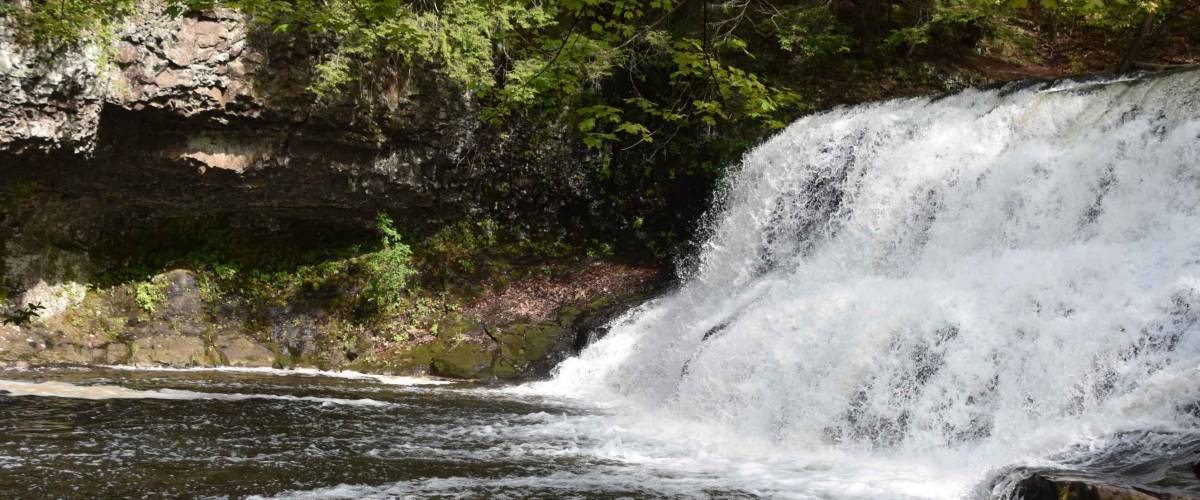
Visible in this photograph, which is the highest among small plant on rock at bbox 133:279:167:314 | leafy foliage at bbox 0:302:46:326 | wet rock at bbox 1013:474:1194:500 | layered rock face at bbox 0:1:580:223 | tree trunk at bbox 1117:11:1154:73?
A: tree trunk at bbox 1117:11:1154:73

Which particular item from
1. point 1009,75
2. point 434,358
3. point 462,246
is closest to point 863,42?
point 1009,75

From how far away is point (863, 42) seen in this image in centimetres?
1566

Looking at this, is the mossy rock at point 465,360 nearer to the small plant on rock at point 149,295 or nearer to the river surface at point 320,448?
the river surface at point 320,448

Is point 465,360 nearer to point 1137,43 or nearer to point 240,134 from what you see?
point 240,134

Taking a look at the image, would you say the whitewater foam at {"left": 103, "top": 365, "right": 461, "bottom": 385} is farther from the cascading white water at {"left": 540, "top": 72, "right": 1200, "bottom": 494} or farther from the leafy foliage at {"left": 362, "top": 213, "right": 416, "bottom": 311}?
the cascading white water at {"left": 540, "top": 72, "right": 1200, "bottom": 494}

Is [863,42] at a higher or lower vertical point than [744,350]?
higher

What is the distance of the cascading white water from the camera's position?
600 centimetres

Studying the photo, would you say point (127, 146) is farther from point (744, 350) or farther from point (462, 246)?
point (744, 350)

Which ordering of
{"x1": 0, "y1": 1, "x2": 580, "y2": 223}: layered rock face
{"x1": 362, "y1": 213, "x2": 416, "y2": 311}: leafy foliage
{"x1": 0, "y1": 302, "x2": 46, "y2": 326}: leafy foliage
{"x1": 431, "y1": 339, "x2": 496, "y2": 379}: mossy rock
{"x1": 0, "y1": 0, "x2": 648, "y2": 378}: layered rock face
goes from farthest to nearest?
{"x1": 362, "y1": 213, "x2": 416, "y2": 311}: leafy foliage, {"x1": 431, "y1": 339, "x2": 496, "y2": 379}: mossy rock, {"x1": 0, "y1": 302, "x2": 46, "y2": 326}: leafy foliage, {"x1": 0, "y1": 0, "x2": 648, "y2": 378}: layered rock face, {"x1": 0, "y1": 1, "x2": 580, "y2": 223}: layered rock face

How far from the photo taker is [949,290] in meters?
7.56

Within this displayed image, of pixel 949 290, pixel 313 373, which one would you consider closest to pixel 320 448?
pixel 949 290

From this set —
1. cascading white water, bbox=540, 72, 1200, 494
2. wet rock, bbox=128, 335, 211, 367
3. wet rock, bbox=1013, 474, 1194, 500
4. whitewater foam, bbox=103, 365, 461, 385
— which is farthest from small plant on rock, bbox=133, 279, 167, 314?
wet rock, bbox=1013, 474, 1194, 500

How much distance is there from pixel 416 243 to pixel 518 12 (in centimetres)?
387

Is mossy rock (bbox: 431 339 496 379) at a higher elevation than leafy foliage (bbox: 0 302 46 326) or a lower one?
lower
